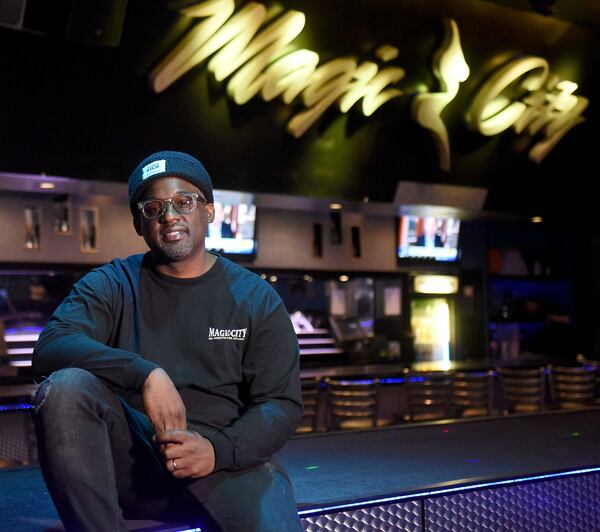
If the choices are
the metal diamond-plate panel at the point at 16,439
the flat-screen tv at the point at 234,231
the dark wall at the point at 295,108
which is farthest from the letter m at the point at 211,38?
the metal diamond-plate panel at the point at 16,439

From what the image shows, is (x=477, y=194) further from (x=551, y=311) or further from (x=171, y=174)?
(x=171, y=174)

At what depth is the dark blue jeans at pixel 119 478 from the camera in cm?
181

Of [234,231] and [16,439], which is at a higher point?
[234,231]

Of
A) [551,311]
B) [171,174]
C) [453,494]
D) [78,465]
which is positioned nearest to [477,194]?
[551,311]

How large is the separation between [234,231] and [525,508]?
6.02 m

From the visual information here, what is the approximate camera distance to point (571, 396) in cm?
808

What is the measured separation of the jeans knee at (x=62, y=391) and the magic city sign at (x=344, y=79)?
4629 millimetres

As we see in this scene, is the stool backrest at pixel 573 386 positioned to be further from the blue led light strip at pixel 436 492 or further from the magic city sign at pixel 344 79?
the blue led light strip at pixel 436 492

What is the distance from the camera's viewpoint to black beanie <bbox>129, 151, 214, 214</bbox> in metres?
2.23

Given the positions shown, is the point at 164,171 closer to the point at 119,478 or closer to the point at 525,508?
the point at 119,478

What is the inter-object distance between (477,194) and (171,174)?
659 cm

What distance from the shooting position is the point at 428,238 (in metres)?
10.4

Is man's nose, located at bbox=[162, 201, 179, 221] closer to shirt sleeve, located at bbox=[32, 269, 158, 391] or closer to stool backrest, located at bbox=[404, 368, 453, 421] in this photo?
shirt sleeve, located at bbox=[32, 269, 158, 391]

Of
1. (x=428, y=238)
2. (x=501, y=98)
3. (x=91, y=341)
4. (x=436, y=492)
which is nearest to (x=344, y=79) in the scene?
(x=501, y=98)
